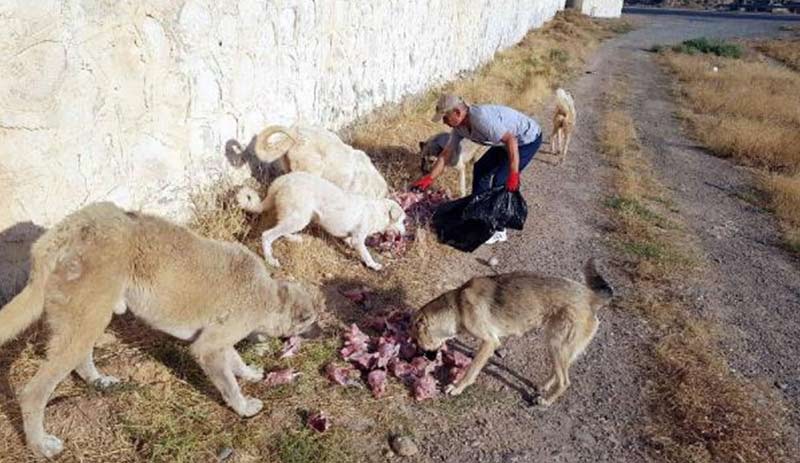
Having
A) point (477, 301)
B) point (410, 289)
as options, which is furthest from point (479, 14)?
point (477, 301)

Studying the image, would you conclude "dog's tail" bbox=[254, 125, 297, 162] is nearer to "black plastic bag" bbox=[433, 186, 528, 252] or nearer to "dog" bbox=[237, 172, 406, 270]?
"dog" bbox=[237, 172, 406, 270]

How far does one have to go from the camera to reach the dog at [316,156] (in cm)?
595

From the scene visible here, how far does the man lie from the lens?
5910 millimetres

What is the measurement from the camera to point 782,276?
6445mm

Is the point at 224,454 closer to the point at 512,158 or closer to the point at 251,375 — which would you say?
the point at 251,375

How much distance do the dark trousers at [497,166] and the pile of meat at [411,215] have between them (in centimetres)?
67

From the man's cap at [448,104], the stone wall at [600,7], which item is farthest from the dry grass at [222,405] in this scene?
the stone wall at [600,7]

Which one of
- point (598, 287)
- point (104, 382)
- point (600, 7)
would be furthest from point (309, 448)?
point (600, 7)

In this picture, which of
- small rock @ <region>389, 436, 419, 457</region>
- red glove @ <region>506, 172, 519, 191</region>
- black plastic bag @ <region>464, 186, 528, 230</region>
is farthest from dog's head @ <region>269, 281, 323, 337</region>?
red glove @ <region>506, 172, 519, 191</region>

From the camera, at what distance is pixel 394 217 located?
19.5 feet

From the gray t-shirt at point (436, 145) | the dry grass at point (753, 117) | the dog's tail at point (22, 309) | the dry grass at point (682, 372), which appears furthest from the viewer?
the dry grass at point (753, 117)

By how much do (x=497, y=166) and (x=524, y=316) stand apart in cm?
288

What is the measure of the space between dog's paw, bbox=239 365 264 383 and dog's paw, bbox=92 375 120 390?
0.77 m

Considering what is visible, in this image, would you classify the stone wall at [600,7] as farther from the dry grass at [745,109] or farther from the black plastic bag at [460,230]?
the black plastic bag at [460,230]
